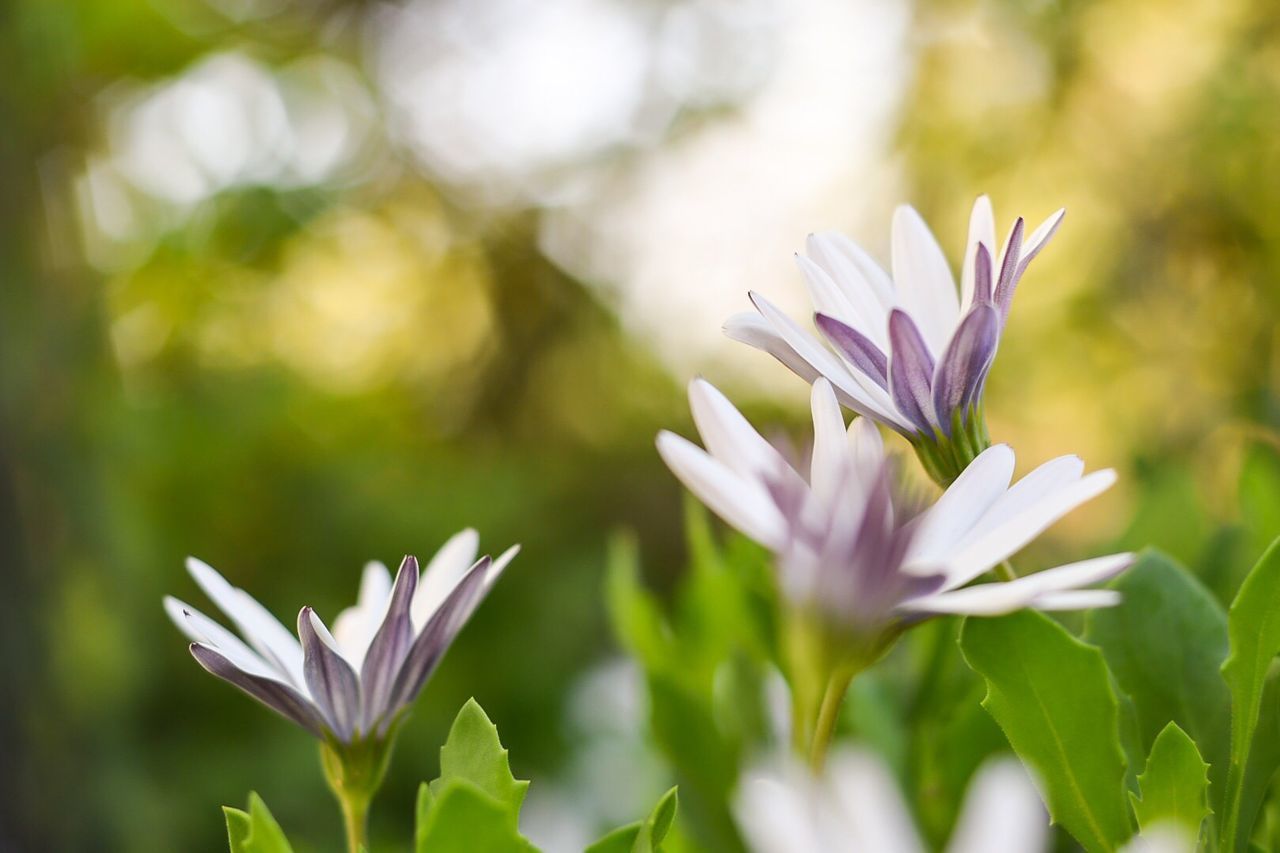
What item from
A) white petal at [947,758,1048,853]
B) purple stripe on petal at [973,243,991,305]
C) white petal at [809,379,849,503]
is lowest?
white petal at [947,758,1048,853]

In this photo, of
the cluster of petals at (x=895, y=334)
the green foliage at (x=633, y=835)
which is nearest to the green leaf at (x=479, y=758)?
the green foliage at (x=633, y=835)

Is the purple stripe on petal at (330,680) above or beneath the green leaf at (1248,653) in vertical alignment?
above

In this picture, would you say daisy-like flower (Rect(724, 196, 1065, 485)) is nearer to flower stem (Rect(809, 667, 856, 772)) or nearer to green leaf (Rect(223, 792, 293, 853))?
flower stem (Rect(809, 667, 856, 772))

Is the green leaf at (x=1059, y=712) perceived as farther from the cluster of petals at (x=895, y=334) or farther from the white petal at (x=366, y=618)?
the white petal at (x=366, y=618)

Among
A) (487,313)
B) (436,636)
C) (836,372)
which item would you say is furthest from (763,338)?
(487,313)

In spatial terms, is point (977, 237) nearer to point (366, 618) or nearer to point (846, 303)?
point (846, 303)

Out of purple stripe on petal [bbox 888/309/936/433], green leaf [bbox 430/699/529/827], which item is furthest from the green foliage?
purple stripe on petal [bbox 888/309/936/433]
